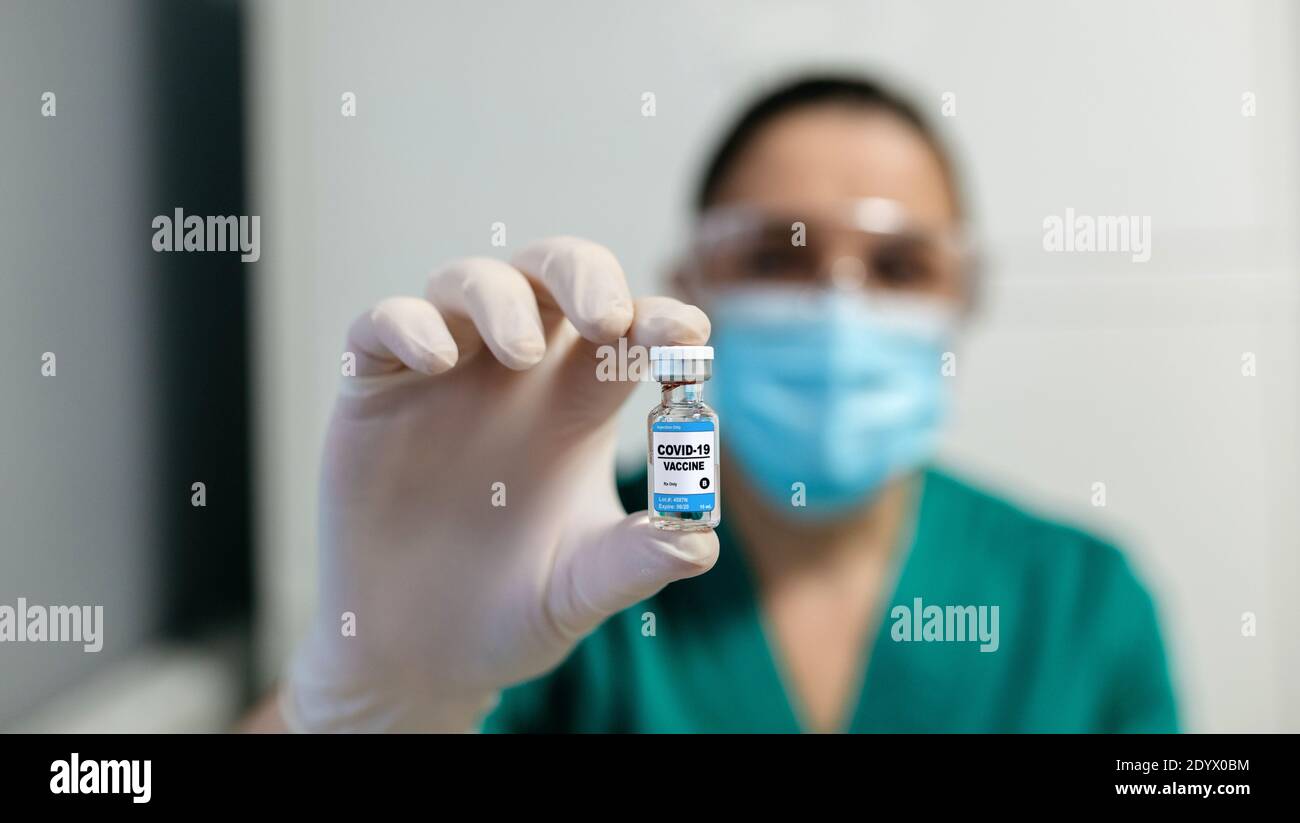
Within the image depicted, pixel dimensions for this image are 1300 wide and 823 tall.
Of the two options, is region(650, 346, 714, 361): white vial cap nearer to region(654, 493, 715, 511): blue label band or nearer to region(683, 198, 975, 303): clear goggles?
region(654, 493, 715, 511): blue label band

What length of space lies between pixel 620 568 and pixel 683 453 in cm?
13

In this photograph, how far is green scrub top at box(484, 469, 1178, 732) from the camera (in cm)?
108

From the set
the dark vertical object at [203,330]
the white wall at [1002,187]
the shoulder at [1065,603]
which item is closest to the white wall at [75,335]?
the dark vertical object at [203,330]

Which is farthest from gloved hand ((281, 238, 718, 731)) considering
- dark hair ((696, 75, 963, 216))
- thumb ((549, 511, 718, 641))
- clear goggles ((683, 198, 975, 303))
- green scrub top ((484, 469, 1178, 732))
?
dark hair ((696, 75, 963, 216))

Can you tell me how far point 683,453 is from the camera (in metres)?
0.55

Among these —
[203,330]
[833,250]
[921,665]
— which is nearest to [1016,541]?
[921,665]

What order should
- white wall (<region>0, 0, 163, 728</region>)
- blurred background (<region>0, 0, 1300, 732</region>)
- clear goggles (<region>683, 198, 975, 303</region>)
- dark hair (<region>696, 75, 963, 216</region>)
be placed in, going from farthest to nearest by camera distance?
blurred background (<region>0, 0, 1300, 732</region>) < dark hair (<region>696, 75, 963, 216</region>) < clear goggles (<region>683, 198, 975, 303</region>) < white wall (<region>0, 0, 163, 728</region>)

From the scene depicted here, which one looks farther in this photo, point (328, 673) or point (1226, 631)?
point (1226, 631)

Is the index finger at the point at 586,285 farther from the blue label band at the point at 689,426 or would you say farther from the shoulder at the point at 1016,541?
the shoulder at the point at 1016,541

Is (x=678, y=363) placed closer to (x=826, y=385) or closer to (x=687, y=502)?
(x=687, y=502)

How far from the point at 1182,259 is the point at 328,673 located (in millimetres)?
1590
